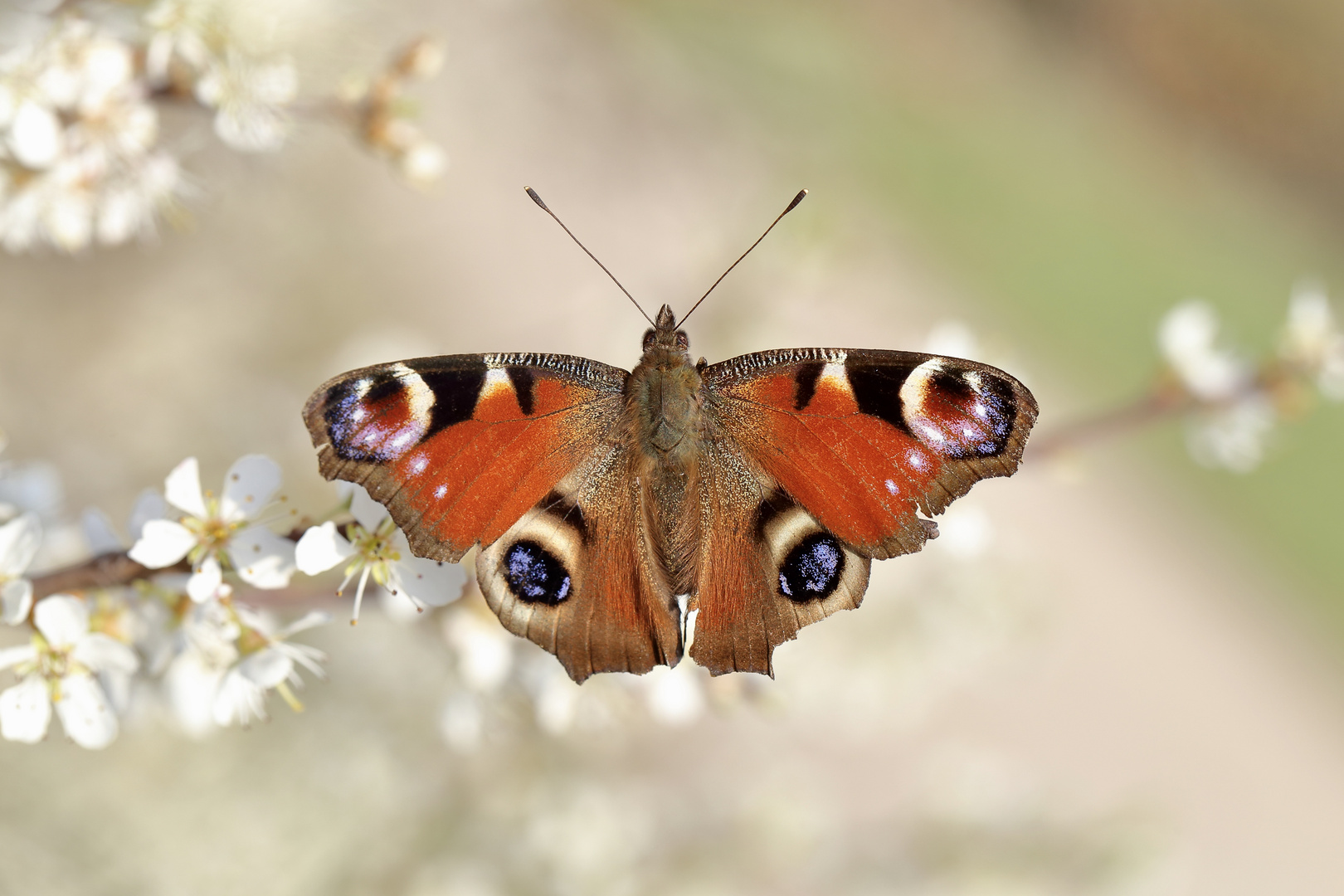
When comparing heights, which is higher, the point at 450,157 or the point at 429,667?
the point at 450,157

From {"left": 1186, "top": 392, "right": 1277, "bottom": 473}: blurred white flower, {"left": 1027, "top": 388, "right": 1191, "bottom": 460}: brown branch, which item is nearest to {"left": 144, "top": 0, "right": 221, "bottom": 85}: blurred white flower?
{"left": 1027, "top": 388, "right": 1191, "bottom": 460}: brown branch

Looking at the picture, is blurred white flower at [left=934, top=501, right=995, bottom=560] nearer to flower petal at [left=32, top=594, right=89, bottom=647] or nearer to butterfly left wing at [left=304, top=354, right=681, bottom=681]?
butterfly left wing at [left=304, top=354, right=681, bottom=681]

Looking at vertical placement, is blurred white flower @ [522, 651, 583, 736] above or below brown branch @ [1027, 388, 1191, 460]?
below

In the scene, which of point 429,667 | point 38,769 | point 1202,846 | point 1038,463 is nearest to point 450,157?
point 429,667

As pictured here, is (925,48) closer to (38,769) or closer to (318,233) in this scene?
(318,233)

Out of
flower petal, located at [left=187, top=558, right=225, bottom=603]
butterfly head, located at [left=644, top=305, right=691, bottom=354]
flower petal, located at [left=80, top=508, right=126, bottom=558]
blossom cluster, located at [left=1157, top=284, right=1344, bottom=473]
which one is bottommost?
flower petal, located at [left=187, top=558, right=225, bottom=603]

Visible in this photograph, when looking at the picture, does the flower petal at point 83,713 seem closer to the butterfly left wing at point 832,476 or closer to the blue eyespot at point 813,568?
the butterfly left wing at point 832,476
